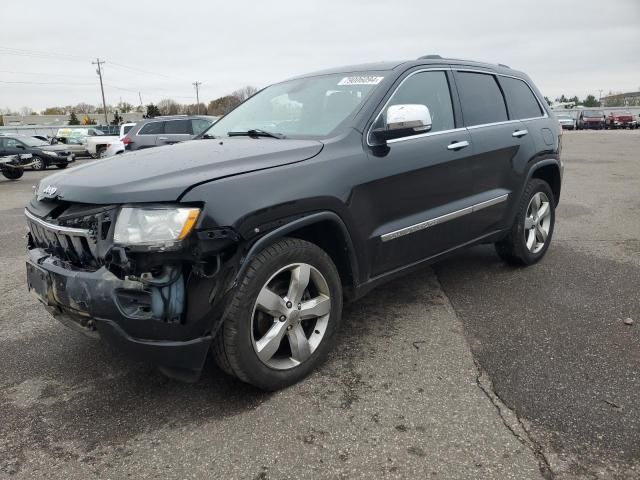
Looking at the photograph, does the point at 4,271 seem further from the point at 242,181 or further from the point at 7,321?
the point at 242,181

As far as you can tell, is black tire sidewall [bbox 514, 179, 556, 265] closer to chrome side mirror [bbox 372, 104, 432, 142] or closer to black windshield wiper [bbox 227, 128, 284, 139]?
chrome side mirror [bbox 372, 104, 432, 142]

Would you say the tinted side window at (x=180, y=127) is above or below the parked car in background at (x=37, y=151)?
above

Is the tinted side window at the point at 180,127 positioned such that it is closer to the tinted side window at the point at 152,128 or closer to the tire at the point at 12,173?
the tinted side window at the point at 152,128

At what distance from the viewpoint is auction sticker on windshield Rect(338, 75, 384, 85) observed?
3.51m

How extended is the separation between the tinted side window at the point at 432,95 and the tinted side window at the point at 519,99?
0.98 metres

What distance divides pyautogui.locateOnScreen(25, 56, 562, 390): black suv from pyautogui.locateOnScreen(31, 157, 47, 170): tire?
1884 cm

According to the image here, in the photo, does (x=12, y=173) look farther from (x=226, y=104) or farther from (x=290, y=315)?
(x=226, y=104)

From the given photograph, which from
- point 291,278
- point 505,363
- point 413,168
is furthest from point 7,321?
point 505,363

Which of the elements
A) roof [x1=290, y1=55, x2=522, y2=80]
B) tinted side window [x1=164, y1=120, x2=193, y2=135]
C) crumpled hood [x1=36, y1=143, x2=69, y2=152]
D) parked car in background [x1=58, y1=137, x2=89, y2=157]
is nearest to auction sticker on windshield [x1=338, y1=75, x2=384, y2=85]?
roof [x1=290, y1=55, x2=522, y2=80]

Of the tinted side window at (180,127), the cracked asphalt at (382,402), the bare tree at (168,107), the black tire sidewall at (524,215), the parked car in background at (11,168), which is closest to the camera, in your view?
the cracked asphalt at (382,402)

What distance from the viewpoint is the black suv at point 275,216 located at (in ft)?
7.77

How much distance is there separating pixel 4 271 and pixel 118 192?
3.66 m

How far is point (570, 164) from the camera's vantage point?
49.7 feet

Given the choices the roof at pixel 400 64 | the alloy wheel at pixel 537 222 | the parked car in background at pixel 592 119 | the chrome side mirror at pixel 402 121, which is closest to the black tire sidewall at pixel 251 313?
the chrome side mirror at pixel 402 121
